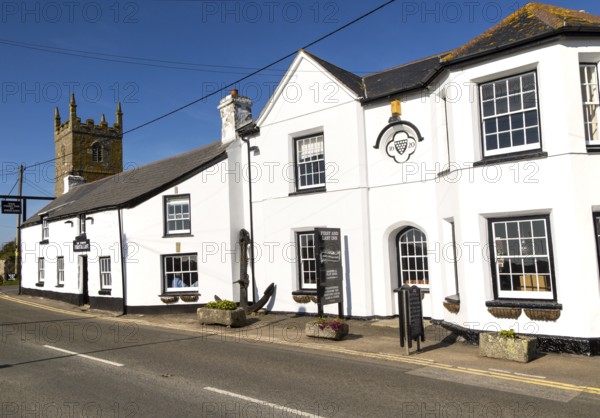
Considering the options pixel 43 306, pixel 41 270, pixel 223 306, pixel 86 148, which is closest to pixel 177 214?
pixel 223 306

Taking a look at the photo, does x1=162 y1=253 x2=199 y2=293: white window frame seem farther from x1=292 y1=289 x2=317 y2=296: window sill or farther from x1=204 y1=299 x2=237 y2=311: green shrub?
x1=292 y1=289 x2=317 y2=296: window sill

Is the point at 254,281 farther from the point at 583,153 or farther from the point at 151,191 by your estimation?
the point at 583,153

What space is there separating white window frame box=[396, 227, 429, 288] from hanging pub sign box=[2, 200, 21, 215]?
28.8 meters

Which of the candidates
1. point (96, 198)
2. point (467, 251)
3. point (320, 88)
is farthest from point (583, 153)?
point (96, 198)

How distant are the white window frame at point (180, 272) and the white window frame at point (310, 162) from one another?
207 inches

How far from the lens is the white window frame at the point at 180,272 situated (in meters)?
18.8

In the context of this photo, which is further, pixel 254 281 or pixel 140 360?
pixel 254 281

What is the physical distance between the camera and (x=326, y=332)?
12.1 m

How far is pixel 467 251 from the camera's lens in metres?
11.6

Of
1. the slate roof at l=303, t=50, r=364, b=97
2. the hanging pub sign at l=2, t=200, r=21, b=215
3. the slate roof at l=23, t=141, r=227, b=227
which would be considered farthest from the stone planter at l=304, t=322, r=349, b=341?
the hanging pub sign at l=2, t=200, r=21, b=215

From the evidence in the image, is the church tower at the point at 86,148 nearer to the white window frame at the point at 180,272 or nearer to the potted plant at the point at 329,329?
the white window frame at the point at 180,272

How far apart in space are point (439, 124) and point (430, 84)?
1.18m

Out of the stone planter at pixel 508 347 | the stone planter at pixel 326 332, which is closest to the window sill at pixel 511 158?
the stone planter at pixel 508 347

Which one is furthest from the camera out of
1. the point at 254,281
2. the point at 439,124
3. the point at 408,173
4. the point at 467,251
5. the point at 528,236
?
the point at 254,281
